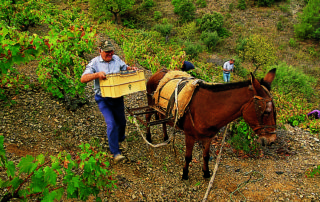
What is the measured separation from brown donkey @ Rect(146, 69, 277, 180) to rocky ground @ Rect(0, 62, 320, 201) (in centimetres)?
93

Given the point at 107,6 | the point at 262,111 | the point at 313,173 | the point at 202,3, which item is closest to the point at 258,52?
the point at 202,3

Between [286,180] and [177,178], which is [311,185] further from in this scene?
[177,178]

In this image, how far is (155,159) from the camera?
4938 mm

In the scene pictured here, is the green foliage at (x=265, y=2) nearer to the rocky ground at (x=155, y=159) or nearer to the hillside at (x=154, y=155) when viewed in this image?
the hillside at (x=154, y=155)

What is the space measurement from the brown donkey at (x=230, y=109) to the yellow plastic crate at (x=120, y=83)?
43.4 inches

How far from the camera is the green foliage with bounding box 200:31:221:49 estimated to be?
93.0 feet

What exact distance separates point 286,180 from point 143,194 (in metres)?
3.28

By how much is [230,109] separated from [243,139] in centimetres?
306

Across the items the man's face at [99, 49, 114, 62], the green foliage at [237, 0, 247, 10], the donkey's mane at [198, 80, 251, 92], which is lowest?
the donkey's mane at [198, 80, 251, 92]

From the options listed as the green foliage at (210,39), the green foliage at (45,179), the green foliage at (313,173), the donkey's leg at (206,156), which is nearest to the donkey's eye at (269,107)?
the donkey's leg at (206,156)

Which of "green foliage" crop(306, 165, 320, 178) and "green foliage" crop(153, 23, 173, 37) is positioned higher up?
"green foliage" crop(153, 23, 173, 37)

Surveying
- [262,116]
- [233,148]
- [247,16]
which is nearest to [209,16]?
[247,16]

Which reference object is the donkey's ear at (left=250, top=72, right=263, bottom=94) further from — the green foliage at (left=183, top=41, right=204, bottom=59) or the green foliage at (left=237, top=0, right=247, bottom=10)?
the green foliage at (left=237, top=0, right=247, bottom=10)

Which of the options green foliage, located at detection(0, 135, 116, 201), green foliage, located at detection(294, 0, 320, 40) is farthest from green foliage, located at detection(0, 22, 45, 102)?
green foliage, located at detection(294, 0, 320, 40)
